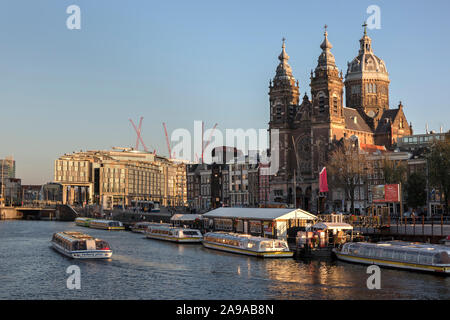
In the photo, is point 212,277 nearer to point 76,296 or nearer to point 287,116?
point 76,296

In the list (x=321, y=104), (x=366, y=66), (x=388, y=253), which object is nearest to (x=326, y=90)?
(x=321, y=104)

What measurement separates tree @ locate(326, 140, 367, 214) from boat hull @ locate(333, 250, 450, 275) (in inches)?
1562

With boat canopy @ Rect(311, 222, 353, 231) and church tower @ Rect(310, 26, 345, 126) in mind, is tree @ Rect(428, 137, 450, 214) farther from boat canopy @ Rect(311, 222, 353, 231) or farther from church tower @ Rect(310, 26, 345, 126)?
church tower @ Rect(310, 26, 345, 126)

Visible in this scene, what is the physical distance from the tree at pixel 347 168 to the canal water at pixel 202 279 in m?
41.2

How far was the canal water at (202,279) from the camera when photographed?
171ft

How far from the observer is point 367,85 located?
171 meters

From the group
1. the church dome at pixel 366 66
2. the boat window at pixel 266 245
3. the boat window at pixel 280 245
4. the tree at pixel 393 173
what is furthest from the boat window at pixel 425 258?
the church dome at pixel 366 66

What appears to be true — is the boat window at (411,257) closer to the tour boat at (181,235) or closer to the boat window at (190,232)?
the tour boat at (181,235)

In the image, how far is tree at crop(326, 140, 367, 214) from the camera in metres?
114

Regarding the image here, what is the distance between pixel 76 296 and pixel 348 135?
4299 inches

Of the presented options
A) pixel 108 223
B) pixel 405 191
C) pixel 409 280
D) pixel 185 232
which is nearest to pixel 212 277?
pixel 409 280

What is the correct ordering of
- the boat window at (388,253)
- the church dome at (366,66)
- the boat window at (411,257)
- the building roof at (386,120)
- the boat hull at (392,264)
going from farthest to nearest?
the church dome at (366,66) → the building roof at (386,120) → the boat window at (388,253) → the boat window at (411,257) → the boat hull at (392,264)

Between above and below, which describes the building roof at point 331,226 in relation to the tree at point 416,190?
below

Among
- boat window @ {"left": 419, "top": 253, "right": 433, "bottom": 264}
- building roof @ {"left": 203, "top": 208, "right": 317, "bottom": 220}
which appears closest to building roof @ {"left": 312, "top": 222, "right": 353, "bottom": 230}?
building roof @ {"left": 203, "top": 208, "right": 317, "bottom": 220}
